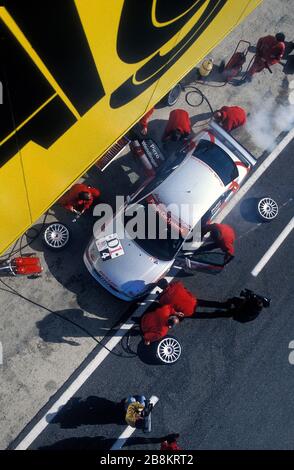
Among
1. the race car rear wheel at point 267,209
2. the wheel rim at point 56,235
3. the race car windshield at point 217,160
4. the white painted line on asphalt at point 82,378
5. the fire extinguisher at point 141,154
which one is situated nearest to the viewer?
the white painted line on asphalt at point 82,378

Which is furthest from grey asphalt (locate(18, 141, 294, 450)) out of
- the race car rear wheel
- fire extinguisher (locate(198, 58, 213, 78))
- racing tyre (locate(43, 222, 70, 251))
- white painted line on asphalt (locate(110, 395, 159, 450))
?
fire extinguisher (locate(198, 58, 213, 78))

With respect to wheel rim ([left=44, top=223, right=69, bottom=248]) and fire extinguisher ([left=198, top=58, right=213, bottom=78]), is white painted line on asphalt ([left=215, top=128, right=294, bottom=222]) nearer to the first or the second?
fire extinguisher ([left=198, top=58, right=213, bottom=78])

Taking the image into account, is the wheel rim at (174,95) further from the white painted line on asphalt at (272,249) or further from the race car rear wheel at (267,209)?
the white painted line on asphalt at (272,249)

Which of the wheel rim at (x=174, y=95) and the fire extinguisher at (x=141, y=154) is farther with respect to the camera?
the wheel rim at (x=174, y=95)

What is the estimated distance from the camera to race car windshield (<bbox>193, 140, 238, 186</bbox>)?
7953mm

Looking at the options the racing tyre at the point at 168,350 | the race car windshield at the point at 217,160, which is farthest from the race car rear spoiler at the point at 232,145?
the racing tyre at the point at 168,350

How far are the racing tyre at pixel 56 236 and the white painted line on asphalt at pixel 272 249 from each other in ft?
13.2

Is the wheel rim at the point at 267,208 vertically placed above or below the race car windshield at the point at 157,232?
above

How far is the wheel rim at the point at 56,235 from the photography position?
806 cm

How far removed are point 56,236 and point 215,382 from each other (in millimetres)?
4302

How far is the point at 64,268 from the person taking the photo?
8.16m

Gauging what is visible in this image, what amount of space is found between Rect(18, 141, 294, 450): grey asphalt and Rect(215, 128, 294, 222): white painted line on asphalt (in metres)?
0.60
